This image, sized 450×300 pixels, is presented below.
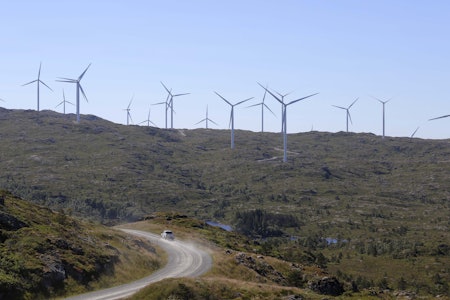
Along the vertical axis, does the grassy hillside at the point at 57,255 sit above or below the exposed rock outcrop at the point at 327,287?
above

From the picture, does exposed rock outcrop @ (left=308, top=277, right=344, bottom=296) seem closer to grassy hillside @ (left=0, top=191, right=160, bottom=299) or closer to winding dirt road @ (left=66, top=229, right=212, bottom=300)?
winding dirt road @ (left=66, top=229, right=212, bottom=300)

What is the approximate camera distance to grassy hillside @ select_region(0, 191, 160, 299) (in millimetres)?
54688

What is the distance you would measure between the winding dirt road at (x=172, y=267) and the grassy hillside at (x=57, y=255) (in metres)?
2.03

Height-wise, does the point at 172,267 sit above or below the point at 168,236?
below

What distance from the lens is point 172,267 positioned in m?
73.2

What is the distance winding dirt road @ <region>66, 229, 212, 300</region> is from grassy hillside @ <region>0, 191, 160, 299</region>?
2.03 meters

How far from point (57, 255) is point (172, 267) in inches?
A: 624

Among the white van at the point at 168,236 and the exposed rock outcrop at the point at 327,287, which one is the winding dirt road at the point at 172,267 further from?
the exposed rock outcrop at the point at 327,287

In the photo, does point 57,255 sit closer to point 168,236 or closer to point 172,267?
point 172,267

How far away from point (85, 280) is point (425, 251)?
118971mm

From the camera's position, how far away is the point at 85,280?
60.8m

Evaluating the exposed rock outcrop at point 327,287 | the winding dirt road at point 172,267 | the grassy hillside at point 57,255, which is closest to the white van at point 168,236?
the winding dirt road at point 172,267

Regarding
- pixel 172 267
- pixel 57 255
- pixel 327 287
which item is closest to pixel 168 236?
pixel 172 267

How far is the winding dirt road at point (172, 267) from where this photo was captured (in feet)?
186
